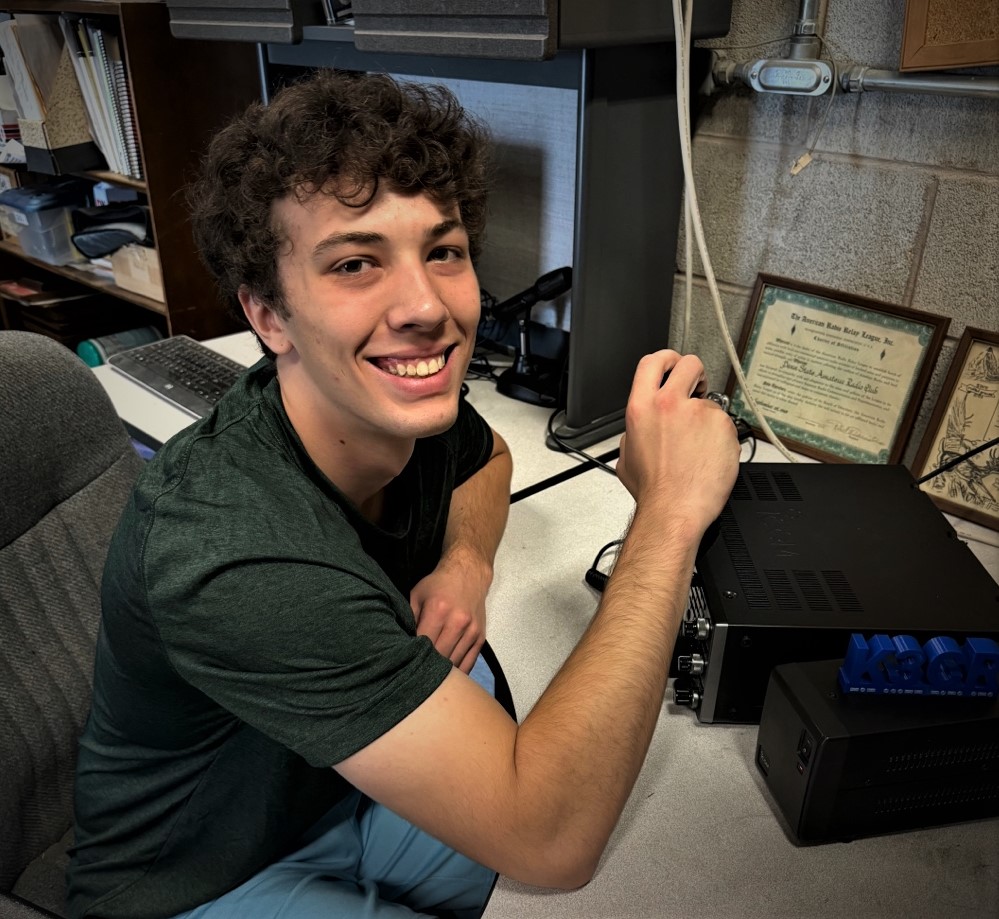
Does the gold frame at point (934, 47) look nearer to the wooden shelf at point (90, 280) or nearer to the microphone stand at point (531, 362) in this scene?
the microphone stand at point (531, 362)

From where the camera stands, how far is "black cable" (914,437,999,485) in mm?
1128

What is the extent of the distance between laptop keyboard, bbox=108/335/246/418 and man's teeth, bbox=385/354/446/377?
77 centimetres

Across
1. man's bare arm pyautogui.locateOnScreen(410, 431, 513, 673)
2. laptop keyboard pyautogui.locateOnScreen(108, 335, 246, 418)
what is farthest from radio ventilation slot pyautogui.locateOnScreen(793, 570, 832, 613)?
laptop keyboard pyautogui.locateOnScreen(108, 335, 246, 418)

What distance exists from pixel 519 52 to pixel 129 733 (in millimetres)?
911

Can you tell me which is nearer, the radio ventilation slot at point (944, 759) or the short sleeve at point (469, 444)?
the radio ventilation slot at point (944, 759)

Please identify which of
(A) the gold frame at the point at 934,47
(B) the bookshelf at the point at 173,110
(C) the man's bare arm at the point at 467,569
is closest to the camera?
(C) the man's bare arm at the point at 467,569

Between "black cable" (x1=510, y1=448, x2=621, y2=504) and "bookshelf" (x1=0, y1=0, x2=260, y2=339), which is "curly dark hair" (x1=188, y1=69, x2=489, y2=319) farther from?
"bookshelf" (x1=0, y1=0, x2=260, y2=339)

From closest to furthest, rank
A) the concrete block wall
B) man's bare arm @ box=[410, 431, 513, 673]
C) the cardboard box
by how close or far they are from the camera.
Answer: man's bare arm @ box=[410, 431, 513, 673] → the concrete block wall → the cardboard box

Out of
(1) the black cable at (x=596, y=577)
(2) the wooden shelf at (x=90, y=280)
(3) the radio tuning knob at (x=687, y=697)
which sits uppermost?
(3) the radio tuning knob at (x=687, y=697)

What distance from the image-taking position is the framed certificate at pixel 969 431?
119 centimetres

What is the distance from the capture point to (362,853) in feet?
3.19

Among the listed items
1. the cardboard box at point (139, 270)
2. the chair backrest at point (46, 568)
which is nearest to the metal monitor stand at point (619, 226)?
the chair backrest at point (46, 568)

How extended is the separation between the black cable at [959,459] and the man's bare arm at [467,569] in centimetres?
57

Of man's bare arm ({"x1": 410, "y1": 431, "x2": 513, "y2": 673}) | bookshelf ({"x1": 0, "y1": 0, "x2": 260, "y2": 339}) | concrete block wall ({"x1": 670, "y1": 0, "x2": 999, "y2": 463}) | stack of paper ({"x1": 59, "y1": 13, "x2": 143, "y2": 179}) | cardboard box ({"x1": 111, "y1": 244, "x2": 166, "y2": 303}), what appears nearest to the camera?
man's bare arm ({"x1": 410, "y1": 431, "x2": 513, "y2": 673})
